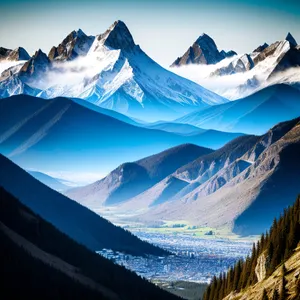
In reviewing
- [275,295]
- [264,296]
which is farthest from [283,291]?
[264,296]

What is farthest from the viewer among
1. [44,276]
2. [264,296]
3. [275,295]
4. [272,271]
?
[44,276]

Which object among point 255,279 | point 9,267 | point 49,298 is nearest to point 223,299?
point 255,279

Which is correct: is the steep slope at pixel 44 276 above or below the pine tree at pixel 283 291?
above

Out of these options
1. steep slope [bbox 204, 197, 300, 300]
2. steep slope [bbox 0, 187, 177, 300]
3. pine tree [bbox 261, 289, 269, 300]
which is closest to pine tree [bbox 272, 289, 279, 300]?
steep slope [bbox 204, 197, 300, 300]

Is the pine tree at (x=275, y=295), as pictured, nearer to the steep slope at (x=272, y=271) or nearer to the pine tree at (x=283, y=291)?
the steep slope at (x=272, y=271)

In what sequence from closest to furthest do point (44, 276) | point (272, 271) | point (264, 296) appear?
1. point (264, 296)
2. point (272, 271)
3. point (44, 276)

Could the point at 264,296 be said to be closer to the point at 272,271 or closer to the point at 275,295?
the point at 275,295

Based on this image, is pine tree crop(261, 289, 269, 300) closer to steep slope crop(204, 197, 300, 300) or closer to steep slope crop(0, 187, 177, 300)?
steep slope crop(204, 197, 300, 300)

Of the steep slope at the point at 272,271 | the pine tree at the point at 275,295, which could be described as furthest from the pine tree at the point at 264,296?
the pine tree at the point at 275,295

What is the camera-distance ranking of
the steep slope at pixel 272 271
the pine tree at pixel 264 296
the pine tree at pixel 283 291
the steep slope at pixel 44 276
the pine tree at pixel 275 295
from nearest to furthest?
the pine tree at pixel 283 291, the pine tree at pixel 275 295, the pine tree at pixel 264 296, the steep slope at pixel 272 271, the steep slope at pixel 44 276

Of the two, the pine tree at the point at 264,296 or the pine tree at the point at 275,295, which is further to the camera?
the pine tree at the point at 264,296

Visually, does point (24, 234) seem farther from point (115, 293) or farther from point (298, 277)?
point (298, 277)
